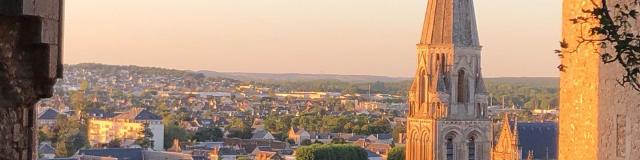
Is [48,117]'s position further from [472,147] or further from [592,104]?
[592,104]

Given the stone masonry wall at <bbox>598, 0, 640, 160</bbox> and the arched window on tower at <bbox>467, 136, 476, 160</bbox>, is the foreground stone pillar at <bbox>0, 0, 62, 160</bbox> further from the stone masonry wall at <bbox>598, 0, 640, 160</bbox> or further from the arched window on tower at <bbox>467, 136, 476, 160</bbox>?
the arched window on tower at <bbox>467, 136, 476, 160</bbox>

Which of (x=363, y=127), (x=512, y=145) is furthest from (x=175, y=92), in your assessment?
(x=512, y=145)

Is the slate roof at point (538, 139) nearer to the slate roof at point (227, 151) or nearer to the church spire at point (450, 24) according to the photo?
the church spire at point (450, 24)

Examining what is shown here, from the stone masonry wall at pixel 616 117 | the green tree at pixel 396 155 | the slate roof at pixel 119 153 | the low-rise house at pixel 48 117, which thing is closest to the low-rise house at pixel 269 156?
the slate roof at pixel 119 153

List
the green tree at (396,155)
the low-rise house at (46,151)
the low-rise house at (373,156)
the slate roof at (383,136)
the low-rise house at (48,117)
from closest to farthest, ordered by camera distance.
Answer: the green tree at (396,155) < the low-rise house at (46,151) < the low-rise house at (373,156) < the slate roof at (383,136) < the low-rise house at (48,117)

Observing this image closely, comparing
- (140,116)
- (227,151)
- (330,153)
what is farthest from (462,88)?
(140,116)

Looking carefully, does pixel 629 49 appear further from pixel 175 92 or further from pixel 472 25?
pixel 175 92

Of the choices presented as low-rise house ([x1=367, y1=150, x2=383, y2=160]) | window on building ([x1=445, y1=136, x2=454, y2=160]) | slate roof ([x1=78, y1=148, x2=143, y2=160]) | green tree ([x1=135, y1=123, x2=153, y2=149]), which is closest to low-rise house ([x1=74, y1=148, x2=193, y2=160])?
slate roof ([x1=78, y1=148, x2=143, y2=160])
